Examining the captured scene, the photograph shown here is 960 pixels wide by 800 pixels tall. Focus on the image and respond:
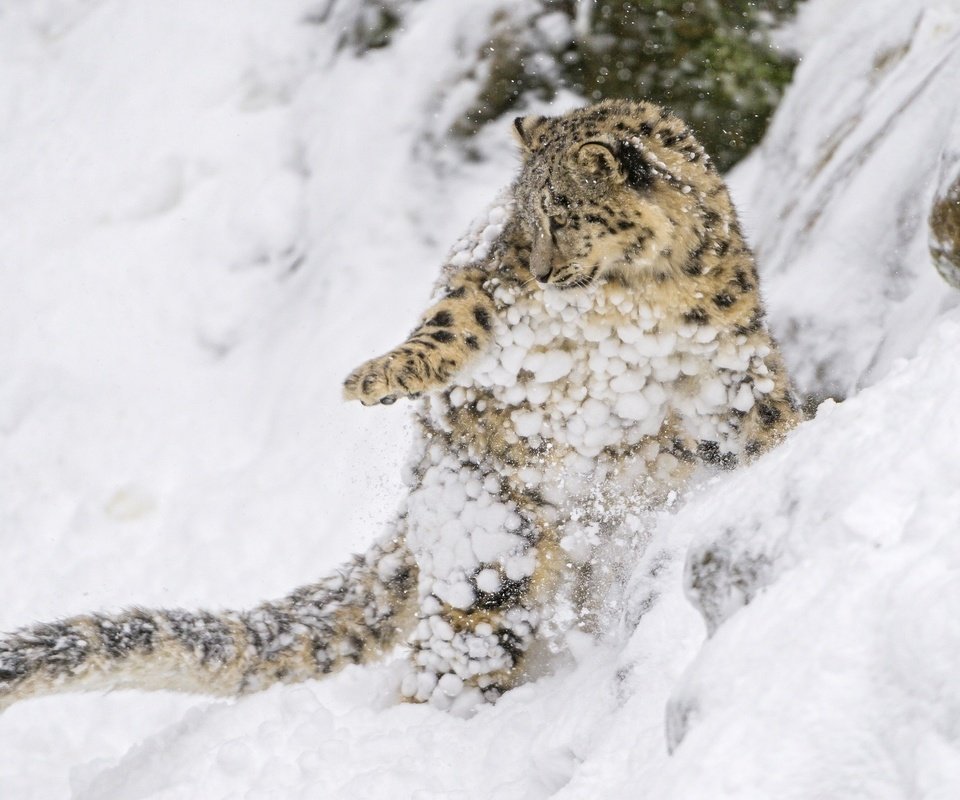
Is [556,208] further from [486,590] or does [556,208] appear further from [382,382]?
[486,590]

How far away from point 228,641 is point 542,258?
1703 mm

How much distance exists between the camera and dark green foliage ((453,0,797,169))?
612 cm

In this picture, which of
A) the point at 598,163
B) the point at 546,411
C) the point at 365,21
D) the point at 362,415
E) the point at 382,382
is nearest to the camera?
the point at 382,382

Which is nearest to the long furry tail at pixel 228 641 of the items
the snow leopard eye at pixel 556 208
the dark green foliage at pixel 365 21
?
the snow leopard eye at pixel 556 208

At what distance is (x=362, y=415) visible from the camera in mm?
6070

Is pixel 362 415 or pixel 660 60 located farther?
pixel 660 60

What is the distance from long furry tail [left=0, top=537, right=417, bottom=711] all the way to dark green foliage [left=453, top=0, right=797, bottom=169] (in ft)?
11.0

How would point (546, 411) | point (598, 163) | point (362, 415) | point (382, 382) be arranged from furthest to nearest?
point (362, 415) < point (546, 411) < point (598, 163) < point (382, 382)

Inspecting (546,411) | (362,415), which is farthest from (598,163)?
(362,415)

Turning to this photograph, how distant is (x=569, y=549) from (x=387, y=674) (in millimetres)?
782

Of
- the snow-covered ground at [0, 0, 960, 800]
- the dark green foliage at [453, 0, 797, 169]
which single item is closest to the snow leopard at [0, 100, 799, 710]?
the snow-covered ground at [0, 0, 960, 800]

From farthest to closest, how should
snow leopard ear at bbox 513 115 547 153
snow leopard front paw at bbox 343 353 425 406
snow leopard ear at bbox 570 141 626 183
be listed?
1. snow leopard ear at bbox 513 115 547 153
2. snow leopard ear at bbox 570 141 626 183
3. snow leopard front paw at bbox 343 353 425 406

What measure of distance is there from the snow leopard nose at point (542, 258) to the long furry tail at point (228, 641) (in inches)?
48.0

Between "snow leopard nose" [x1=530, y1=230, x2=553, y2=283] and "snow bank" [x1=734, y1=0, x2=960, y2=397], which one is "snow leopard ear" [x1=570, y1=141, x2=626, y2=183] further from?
"snow bank" [x1=734, y1=0, x2=960, y2=397]
